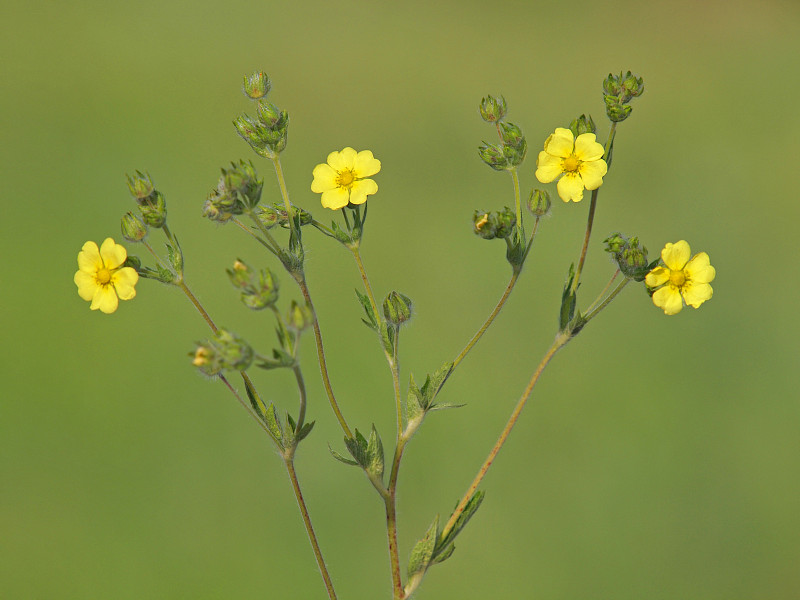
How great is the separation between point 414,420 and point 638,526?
6.49ft

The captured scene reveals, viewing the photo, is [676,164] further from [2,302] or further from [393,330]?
[393,330]

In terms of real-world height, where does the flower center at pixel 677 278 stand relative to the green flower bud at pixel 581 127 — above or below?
below

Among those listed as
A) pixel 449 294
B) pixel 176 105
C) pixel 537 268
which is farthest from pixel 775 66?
pixel 176 105

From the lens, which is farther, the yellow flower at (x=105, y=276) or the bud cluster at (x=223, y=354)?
the yellow flower at (x=105, y=276)

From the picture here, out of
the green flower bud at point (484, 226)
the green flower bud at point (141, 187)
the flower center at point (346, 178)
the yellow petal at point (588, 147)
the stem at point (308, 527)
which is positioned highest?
the green flower bud at point (141, 187)

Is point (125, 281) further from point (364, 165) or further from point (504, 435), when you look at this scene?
point (504, 435)

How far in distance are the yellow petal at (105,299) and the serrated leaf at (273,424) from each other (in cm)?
20

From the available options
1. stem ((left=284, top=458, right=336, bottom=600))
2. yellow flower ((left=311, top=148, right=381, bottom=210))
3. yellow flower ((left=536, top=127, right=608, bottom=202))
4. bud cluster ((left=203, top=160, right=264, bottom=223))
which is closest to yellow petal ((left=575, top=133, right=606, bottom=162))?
A: yellow flower ((left=536, top=127, right=608, bottom=202))

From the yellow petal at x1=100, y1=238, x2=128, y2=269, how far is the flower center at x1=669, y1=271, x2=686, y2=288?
57cm

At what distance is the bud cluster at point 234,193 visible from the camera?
752 millimetres

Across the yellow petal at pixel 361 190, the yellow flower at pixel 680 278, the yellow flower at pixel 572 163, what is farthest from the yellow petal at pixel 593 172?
the yellow petal at pixel 361 190

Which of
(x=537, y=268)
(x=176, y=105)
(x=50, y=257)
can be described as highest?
(x=176, y=105)

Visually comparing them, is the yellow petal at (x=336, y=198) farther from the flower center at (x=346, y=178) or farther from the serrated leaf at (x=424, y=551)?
the serrated leaf at (x=424, y=551)

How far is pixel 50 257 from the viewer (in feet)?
9.91
